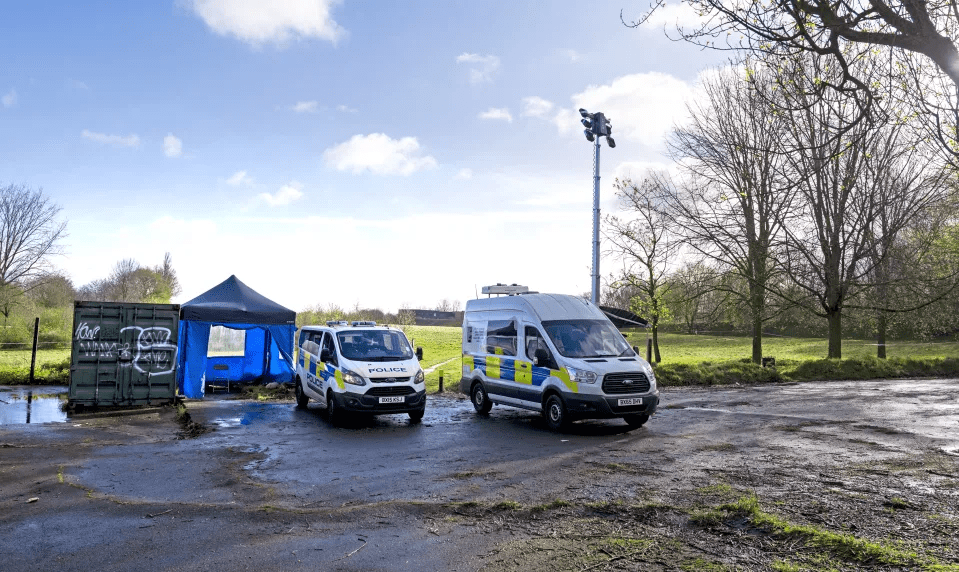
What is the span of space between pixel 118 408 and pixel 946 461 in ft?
53.3

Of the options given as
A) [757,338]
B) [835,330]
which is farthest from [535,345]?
[835,330]

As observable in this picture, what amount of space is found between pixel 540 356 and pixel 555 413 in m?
1.10

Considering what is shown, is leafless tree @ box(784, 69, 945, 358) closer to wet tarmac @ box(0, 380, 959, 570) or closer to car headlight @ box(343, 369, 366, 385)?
wet tarmac @ box(0, 380, 959, 570)

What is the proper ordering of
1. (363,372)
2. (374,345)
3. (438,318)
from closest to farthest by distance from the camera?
(363,372) < (374,345) < (438,318)

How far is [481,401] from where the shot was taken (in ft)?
49.1

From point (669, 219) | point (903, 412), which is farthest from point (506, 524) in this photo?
point (669, 219)

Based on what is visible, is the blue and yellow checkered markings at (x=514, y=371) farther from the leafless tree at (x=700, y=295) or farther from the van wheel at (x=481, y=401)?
the leafless tree at (x=700, y=295)

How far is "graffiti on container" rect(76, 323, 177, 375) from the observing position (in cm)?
1522

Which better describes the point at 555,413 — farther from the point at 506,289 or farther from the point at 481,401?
the point at 506,289

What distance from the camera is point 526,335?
13.4 m

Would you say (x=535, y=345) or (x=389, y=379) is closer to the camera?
(x=535, y=345)

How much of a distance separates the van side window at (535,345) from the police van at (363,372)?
2292 mm

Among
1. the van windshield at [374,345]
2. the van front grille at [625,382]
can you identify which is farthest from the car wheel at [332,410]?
the van front grille at [625,382]

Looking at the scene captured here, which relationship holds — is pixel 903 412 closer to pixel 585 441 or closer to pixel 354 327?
pixel 585 441
